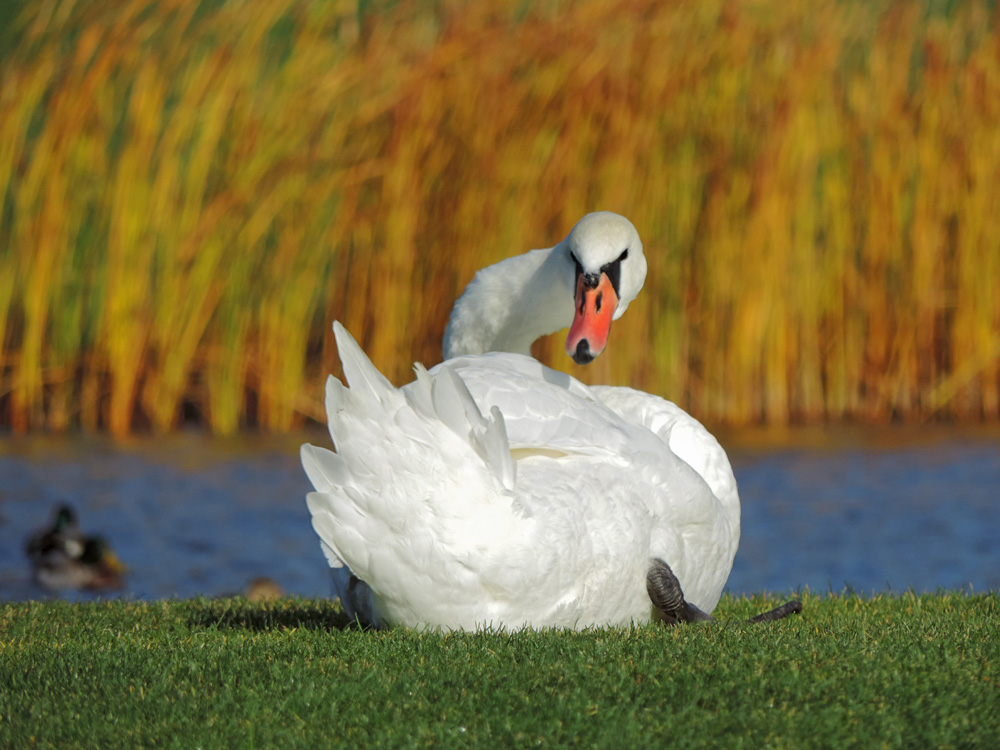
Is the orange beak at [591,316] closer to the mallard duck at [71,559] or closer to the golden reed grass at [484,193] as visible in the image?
the mallard duck at [71,559]

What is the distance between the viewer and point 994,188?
1121 cm

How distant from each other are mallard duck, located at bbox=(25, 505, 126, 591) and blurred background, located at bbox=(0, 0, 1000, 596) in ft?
2.49

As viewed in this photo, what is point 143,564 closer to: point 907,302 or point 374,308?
point 374,308

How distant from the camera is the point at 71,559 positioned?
812 centimetres

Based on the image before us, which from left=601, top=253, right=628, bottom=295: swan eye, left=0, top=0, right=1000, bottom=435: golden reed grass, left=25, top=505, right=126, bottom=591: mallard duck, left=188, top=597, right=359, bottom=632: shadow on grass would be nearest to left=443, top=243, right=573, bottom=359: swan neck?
left=601, top=253, right=628, bottom=295: swan eye

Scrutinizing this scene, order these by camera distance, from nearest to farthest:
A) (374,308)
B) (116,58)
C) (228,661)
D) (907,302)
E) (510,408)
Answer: (228,661), (510,408), (116,58), (374,308), (907,302)

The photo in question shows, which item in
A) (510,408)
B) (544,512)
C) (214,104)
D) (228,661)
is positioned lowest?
(228,661)

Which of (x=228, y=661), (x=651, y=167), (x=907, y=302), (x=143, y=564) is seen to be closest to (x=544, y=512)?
(x=228, y=661)

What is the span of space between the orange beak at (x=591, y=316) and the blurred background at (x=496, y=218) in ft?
Result: 14.9

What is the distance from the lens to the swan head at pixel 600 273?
15.0 ft

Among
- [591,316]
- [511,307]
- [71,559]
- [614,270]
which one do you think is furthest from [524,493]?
[71,559]

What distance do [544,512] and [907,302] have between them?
27.6 ft

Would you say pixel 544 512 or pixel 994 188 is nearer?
pixel 544 512

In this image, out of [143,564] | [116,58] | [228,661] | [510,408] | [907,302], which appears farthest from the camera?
[907,302]
